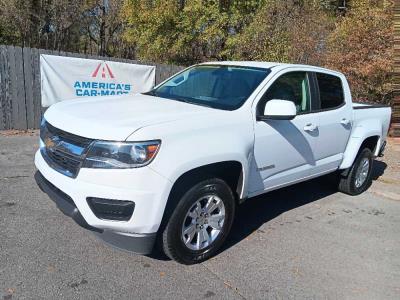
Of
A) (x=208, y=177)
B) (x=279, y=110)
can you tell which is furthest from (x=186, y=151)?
(x=279, y=110)

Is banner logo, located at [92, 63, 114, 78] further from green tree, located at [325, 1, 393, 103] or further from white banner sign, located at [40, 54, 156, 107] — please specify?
green tree, located at [325, 1, 393, 103]

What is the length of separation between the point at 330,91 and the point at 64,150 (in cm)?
361

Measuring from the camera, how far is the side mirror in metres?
4.24

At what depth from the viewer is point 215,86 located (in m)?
4.87

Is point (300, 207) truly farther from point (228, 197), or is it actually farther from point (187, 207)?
point (187, 207)

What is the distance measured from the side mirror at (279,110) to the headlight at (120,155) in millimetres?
1441

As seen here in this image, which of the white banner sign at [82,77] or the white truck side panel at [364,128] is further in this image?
the white banner sign at [82,77]

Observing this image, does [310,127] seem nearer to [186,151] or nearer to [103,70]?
[186,151]

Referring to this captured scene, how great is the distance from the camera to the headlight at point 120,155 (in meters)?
3.38

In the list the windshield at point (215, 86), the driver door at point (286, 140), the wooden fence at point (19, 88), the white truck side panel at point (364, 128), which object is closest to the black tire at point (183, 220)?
the driver door at point (286, 140)

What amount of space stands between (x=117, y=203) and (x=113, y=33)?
75.1 ft

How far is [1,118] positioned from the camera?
377 inches

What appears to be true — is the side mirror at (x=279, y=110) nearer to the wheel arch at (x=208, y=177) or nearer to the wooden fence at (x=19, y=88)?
the wheel arch at (x=208, y=177)

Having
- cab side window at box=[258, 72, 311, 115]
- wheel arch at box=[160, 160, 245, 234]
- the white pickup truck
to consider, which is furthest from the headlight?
cab side window at box=[258, 72, 311, 115]
